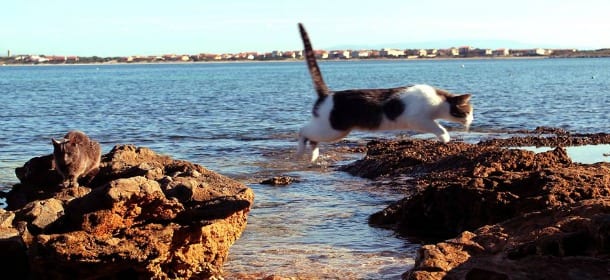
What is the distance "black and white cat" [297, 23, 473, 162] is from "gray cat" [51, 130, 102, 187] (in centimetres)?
484

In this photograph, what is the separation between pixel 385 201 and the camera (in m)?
13.9

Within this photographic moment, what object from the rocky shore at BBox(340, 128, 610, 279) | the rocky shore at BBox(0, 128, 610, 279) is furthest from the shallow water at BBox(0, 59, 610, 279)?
the rocky shore at BBox(0, 128, 610, 279)

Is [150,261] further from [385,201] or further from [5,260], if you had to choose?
[385,201]

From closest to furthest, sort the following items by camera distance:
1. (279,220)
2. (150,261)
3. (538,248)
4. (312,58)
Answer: (538,248) < (312,58) < (150,261) < (279,220)

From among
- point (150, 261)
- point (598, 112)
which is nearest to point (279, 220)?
point (150, 261)

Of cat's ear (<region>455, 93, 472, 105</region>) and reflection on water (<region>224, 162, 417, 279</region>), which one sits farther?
reflection on water (<region>224, 162, 417, 279</region>)

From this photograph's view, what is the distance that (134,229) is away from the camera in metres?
7.76

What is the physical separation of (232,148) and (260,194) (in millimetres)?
8263

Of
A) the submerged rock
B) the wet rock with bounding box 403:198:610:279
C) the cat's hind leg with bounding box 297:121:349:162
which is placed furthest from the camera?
the submerged rock

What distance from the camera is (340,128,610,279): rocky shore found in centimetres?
621

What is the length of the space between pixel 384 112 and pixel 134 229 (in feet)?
9.36

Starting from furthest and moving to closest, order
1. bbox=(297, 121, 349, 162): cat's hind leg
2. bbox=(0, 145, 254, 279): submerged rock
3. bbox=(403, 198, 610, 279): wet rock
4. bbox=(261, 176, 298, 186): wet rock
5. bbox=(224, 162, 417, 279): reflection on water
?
bbox=(261, 176, 298, 186): wet rock
bbox=(224, 162, 417, 279): reflection on water
bbox=(0, 145, 254, 279): submerged rock
bbox=(297, 121, 349, 162): cat's hind leg
bbox=(403, 198, 610, 279): wet rock

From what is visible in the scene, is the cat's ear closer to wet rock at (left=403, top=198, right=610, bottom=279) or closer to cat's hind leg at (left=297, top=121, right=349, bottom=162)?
cat's hind leg at (left=297, top=121, right=349, bottom=162)

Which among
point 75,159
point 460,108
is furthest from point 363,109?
point 75,159
